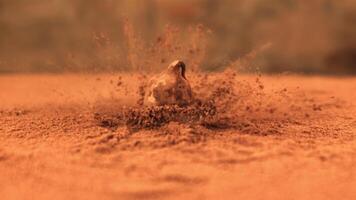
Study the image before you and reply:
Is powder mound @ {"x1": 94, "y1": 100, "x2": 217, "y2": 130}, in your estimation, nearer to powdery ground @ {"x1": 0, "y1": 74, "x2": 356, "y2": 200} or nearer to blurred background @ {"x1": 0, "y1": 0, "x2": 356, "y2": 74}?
powdery ground @ {"x1": 0, "y1": 74, "x2": 356, "y2": 200}

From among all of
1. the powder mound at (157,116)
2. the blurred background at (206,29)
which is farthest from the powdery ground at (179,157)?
the blurred background at (206,29)

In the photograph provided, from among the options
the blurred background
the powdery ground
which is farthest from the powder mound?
the blurred background

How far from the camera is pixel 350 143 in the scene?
1.75m

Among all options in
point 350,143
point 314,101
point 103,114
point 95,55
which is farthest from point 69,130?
point 95,55

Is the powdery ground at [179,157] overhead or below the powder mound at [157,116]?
below

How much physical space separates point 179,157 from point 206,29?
2.18 m

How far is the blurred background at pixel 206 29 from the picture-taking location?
3.64 metres

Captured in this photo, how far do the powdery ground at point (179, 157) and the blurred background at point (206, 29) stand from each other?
1.54 m

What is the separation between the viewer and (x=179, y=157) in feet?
5.08

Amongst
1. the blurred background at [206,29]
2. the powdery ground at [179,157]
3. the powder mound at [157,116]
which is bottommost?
the powdery ground at [179,157]

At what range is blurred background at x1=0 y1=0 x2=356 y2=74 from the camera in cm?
364

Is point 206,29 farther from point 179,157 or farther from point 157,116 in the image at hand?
point 179,157

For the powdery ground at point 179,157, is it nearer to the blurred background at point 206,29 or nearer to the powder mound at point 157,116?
the powder mound at point 157,116

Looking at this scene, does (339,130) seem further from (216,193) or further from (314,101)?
(216,193)
